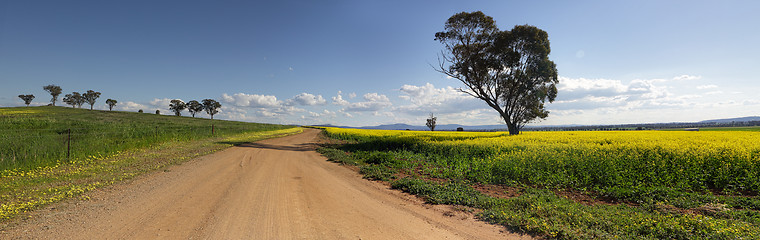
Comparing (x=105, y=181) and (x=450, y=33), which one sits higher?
(x=450, y=33)

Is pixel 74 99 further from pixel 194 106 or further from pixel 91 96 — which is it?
pixel 194 106

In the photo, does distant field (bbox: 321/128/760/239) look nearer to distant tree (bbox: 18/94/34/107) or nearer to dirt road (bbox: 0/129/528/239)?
dirt road (bbox: 0/129/528/239)

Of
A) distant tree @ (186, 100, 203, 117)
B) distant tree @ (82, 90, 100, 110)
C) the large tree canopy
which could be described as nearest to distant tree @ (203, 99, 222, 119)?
distant tree @ (186, 100, 203, 117)

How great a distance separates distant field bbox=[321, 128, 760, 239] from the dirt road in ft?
2.94

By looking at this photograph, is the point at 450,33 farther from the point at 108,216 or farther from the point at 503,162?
the point at 108,216

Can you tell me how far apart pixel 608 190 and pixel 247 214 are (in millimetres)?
8599

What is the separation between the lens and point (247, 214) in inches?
193

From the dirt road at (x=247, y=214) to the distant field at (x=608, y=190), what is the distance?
898mm

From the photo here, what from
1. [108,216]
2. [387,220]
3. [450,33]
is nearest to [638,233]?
[387,220]

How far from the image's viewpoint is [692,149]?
399 inches

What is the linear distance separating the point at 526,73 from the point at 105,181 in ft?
102

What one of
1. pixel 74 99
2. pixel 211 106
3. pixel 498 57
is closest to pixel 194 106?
pixel 211 106

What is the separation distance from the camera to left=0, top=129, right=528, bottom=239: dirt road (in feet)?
13.7

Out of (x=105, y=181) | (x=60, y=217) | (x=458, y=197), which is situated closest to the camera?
(x=60, y=217)
